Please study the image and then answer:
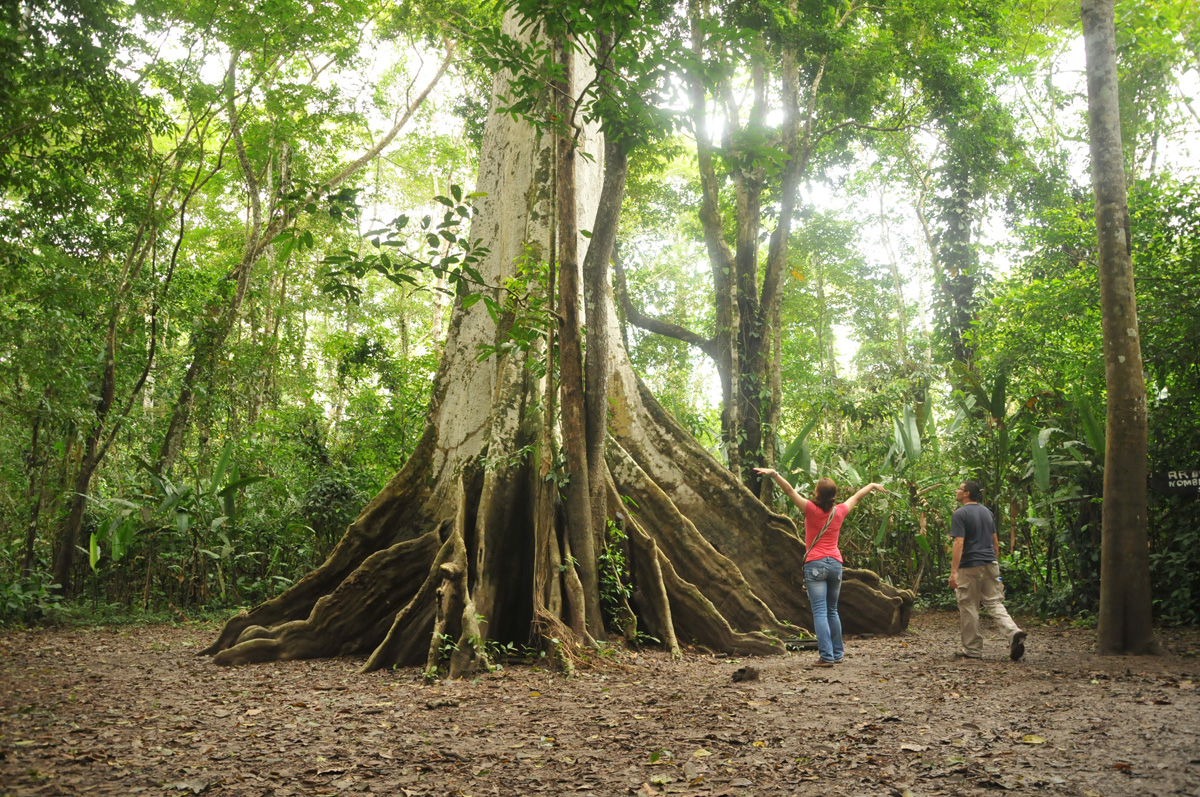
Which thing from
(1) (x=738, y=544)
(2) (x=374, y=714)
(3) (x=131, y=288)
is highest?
(3) (x=131, y=288)

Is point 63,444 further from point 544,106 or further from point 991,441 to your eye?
point 991,441

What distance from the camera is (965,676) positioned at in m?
5.64

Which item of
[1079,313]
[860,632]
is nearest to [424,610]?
[860,632]

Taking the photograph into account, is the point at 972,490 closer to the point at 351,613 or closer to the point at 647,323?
the point at 351,613

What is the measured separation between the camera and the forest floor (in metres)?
3.19

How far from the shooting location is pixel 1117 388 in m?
6.37

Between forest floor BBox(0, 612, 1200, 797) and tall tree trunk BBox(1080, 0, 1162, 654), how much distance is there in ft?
1.59

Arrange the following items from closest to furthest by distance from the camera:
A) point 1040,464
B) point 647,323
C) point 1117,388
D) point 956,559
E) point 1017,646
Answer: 1. point 1017,646
2. point 1117,388
3. point 956,559
4. point 1040,464
5. point 647,323

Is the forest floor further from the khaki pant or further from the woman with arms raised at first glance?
the woman with arms raised

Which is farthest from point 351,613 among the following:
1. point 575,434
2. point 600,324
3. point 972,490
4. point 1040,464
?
point 1040,464

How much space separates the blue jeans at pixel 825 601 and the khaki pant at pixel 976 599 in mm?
1049

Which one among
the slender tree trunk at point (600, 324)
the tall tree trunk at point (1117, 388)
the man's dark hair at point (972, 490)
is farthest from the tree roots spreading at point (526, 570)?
the tall tree trunk at point (1117, 388)

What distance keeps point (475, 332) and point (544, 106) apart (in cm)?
246

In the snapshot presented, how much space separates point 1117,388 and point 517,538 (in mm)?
5359
